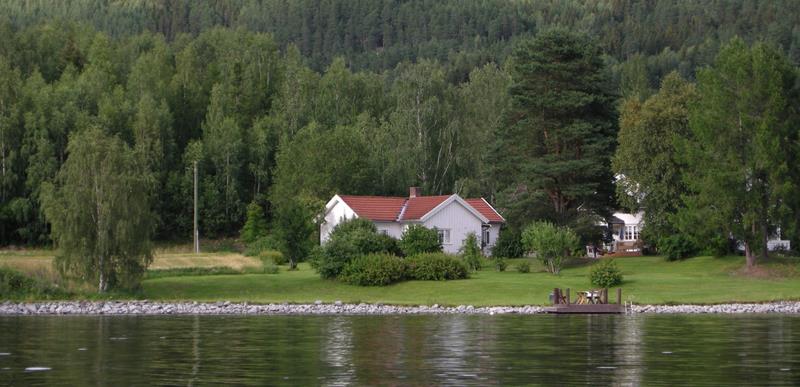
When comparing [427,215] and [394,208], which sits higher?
[394,208]

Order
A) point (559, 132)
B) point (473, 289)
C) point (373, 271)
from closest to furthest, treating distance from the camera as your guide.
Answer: point (473, 289) < point (373, 271) < point (559, 132)

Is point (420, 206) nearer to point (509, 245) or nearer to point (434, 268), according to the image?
point (509, 245)

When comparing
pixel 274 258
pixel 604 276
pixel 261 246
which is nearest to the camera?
pixel 604 276

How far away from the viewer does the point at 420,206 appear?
83312mm

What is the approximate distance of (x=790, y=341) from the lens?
35.4m

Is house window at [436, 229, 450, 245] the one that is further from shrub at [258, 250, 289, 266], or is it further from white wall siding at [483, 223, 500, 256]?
shrub at [258, 250, 289, 266]

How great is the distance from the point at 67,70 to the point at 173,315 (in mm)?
68187

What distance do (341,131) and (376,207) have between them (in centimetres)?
1850

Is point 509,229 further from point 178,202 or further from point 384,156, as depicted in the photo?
point 178,202

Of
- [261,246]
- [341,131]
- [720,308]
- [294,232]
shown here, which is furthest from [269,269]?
[341,131]

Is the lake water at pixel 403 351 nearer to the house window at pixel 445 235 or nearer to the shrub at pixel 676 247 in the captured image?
the shrub at pixel 676 247

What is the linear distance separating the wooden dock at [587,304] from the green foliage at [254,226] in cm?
4884

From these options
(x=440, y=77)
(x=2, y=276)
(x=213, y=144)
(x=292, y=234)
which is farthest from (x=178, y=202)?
(x=2, y=276)

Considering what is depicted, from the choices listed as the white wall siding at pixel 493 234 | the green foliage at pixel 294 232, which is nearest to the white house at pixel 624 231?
the white wall siding at pixel 493 234
